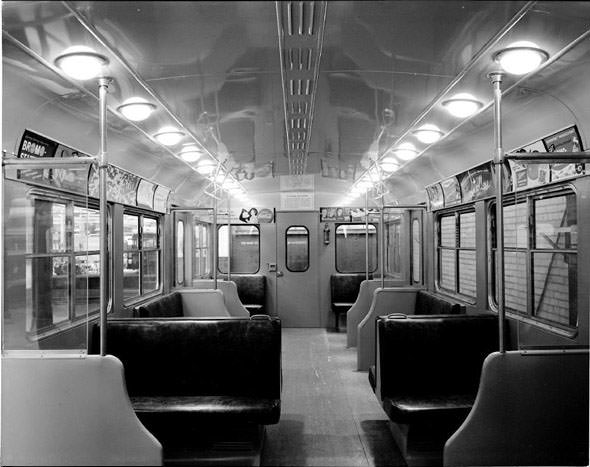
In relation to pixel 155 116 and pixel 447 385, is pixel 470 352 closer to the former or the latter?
pixel 447 385

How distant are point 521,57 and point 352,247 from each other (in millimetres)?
6581

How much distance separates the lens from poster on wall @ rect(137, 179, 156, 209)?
495cm

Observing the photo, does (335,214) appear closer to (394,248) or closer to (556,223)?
(394,248)

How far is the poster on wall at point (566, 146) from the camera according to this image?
292cm

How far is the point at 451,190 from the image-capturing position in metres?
5.34

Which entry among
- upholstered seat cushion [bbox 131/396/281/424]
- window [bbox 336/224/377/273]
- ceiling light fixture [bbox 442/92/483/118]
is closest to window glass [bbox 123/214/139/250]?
upholstered seat cushion [bbox 131/396/281/424]

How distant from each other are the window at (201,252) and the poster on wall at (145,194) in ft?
6.28

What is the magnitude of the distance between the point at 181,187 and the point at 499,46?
4.87m

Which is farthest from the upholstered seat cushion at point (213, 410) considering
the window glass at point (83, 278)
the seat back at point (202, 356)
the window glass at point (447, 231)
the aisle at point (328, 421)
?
the window glass at point (447, 231)

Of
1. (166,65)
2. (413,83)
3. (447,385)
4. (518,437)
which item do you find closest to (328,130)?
(413,83)

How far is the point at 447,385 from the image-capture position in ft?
11.7

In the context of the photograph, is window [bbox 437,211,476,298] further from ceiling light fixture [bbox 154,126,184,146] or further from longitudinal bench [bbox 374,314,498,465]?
ceiling light fixture [bbox 154,126,184,146]

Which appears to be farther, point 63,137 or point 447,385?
point 447,385

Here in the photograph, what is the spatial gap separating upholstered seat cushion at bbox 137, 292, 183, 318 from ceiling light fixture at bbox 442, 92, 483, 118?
314cm
